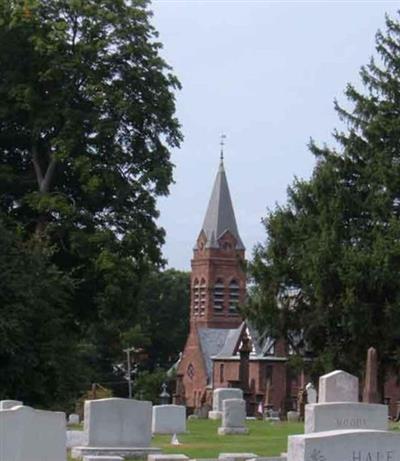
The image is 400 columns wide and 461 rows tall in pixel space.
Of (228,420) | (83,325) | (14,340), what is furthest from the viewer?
(83,325)

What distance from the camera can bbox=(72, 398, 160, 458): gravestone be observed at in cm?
2203

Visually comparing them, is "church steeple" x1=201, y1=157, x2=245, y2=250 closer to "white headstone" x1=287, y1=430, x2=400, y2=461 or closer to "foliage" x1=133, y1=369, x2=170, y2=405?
"foliage" x1=133, y1=369, x2=170, y2=405

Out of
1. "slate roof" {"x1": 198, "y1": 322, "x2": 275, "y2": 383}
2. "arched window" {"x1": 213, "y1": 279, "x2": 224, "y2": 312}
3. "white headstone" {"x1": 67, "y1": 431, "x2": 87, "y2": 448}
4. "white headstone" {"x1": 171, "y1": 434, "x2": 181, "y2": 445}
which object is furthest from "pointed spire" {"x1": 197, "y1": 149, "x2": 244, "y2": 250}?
"white headstone" {"x1": 67, "y1": 431, "x2": 87, "y2": 448}

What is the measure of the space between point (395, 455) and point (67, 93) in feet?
81.1

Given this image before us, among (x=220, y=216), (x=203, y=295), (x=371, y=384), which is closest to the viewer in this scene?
(x=371, y=384)

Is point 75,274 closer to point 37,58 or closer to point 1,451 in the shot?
point 37,58

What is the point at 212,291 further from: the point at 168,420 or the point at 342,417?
the point at 342,417

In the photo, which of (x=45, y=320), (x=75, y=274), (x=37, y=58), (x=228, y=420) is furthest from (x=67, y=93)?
(x=228, y=420)

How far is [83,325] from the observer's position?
123 feet

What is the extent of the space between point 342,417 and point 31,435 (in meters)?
7.30

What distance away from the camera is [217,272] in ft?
366

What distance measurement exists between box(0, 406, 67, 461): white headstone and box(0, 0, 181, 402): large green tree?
1918 centimetres

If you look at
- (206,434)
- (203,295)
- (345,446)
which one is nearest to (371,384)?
(206,434)

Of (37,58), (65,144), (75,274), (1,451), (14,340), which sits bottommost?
(1,451)
